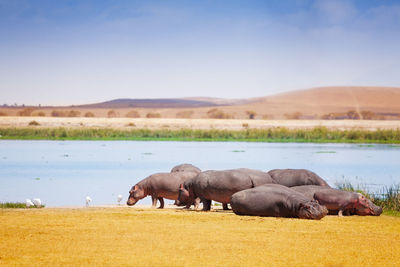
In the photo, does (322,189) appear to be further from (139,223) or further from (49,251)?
(49,251)

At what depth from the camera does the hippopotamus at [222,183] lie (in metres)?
12.0

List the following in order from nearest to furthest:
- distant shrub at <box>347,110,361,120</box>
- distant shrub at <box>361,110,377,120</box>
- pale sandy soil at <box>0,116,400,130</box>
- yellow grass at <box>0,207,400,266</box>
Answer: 1. yellow grass at <box>0,207,400,266</box>
2. pale sandy soil at <box>0,116,400,130</box>
3. distant shrub at <box>361,110,377,120</box>
4. distant shrub at <box>347,110,361,120</box>

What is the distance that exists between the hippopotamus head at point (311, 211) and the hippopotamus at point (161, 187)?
3.69 metres

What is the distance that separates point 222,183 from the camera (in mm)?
12016

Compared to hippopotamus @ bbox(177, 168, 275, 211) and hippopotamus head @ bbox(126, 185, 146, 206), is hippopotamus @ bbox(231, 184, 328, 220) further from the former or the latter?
hippopotamus head @ bbox(126, 185, 146, 206)

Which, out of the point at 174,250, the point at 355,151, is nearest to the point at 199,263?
the point at 174,250

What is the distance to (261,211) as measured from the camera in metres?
10.8

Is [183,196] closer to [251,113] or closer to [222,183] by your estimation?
[222,183]

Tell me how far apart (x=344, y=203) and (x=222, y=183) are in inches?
91.9

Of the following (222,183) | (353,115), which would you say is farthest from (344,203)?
(353,115)

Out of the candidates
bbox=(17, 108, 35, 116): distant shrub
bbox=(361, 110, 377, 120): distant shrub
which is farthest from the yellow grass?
bbox=(361, 110, 377, 120): distant shrub

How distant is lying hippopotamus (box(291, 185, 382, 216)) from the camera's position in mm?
11289

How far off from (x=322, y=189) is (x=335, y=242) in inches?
145

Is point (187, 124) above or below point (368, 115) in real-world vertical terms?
below
